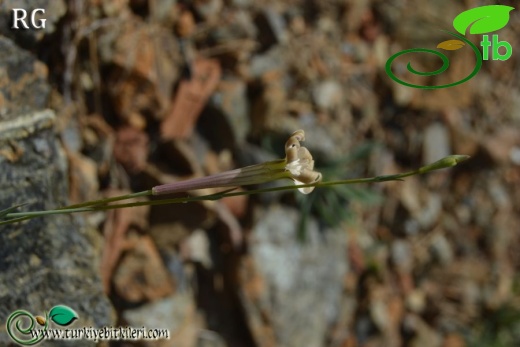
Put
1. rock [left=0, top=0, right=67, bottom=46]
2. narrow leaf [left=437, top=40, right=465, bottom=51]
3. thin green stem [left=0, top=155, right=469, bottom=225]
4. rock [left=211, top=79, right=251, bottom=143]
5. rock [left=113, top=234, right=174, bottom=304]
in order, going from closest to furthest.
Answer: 1. thin green stem [left=0, top=155, right=469, bottom=225]
2. rock [left=0, top=0, right=67, bottom=46]
3. rock [left=113, top=234, right=174, bottom=304]
4. rock [left=211, top=79, right=251, bottom=143]
5. narrow leaf [left=437, top=40, right=465, bottom=51]

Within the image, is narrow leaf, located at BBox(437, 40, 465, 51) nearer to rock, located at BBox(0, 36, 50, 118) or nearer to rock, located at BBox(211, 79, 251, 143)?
rock, located at BBox(211, 79, 251, 143)

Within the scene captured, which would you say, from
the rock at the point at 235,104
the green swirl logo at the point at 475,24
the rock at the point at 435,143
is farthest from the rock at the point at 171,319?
the rock at the point at 435,143

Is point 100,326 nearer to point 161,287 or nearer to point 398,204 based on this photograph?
point 161,287

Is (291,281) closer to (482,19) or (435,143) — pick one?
(435,143)

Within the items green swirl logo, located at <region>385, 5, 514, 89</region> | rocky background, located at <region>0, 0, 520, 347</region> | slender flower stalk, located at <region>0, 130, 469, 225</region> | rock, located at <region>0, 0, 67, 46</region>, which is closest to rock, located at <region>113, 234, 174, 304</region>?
rocky background, located at <region>0, 0, 520, 347</region>

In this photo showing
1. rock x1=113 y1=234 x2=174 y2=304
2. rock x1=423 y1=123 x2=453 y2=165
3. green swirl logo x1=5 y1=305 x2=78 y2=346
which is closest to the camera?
green swirl logo x1=5 y1=305 x2=78 y2=346

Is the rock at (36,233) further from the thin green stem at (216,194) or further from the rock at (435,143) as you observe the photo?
the rock at (435,143)
